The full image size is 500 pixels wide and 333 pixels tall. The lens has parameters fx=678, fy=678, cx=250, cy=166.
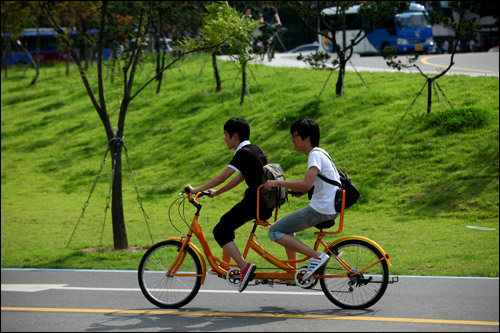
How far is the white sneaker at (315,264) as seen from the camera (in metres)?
6.74

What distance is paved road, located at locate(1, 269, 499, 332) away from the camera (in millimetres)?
6508

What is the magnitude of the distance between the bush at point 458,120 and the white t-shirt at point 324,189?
38.0 feet

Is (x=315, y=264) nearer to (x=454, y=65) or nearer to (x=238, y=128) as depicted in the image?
(x=238, y=128)

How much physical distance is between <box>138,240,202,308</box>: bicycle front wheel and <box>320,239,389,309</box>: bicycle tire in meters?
1.44

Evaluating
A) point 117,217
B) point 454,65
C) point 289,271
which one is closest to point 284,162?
point 117,217

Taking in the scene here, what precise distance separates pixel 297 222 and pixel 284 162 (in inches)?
453

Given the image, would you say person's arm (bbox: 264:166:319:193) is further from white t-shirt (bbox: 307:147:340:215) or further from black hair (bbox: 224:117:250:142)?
black hair (bbox: 224:117:250:142)

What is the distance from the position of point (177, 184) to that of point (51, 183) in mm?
4821

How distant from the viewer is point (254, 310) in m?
7.23

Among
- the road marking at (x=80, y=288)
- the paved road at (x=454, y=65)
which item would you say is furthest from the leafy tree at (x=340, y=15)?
the road marking at (x=80, y=288)

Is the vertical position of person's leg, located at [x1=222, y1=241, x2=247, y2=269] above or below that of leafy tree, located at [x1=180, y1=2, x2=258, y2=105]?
below

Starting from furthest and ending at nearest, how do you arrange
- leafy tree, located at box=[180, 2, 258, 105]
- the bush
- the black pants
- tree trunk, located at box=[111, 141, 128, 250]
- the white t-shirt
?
1. the bush
2. tree trunk, located at box=[111, 141, 128, 250]
3. leafy tree, located at box=[180, 2, 258, 105]
4. the black pants
5. the white t-shirt

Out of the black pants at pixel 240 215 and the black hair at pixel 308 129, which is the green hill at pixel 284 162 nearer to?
the black pants at pixel 240 215

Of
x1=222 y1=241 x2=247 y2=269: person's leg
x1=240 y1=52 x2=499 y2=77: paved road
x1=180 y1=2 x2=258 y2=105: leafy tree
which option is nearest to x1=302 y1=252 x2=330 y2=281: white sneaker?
x1=222 y1=241 x2=247 y2=269: person's leg
